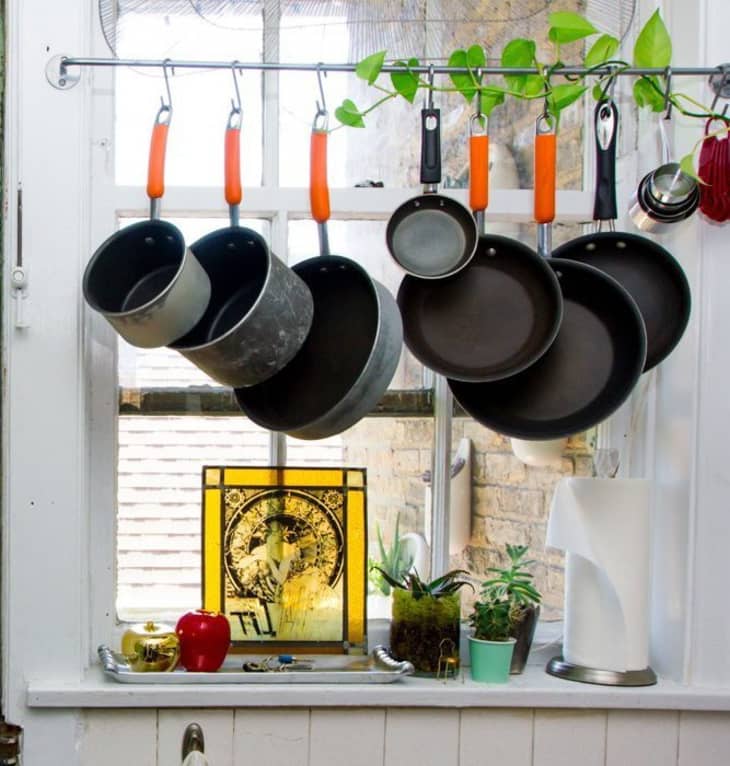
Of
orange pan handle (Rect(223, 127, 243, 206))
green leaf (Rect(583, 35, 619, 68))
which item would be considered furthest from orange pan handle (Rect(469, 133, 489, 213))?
orange pan handle (Rect(223, 127, 243, 206))

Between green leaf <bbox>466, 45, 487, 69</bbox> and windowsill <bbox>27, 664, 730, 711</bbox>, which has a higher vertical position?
green leaf <bbox>466, 45, 487, 69</bbox>

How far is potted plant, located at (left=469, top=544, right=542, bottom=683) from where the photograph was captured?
166 centimetres

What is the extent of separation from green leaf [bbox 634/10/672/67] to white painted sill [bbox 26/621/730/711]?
95 centimetres

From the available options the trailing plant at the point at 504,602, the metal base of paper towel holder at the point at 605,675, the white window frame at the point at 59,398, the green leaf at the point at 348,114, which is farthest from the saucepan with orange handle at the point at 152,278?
the metal base of paper towel holder at the point at 605,675

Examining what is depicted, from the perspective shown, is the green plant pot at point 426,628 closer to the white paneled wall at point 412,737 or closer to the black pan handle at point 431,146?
the white paneled wall at point 412,737

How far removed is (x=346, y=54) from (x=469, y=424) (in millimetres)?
636

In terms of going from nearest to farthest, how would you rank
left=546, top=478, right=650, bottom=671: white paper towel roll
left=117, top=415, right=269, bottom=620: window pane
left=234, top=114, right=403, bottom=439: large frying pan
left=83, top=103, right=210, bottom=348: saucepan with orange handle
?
left=83, top=103, right=210, bottom=348: saucepan with orange handle → left=234, top=114, right=403, bottom=439: large frying pan → left=546, top=478, right=650, bottom=671: white paper towel roll → left=117, top=415, right=269, bottom=620: window pane

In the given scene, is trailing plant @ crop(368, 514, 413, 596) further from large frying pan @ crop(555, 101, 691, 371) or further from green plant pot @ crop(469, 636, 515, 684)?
large frying pan @ crop(555, 101, 691, 371)

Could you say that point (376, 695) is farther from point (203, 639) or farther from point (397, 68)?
point (397, 68)

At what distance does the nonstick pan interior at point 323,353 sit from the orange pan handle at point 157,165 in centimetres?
23

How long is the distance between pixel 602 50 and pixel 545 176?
0.21m

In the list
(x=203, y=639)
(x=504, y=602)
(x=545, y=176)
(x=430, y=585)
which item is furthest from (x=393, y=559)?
(x=545, y=176)

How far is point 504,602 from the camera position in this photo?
168cm

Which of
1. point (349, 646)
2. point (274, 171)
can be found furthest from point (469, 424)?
point (274, 171)
